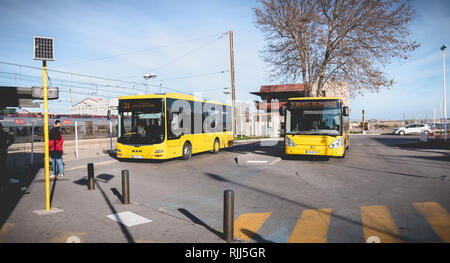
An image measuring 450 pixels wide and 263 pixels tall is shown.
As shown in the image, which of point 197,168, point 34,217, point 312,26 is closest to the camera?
point 34,217

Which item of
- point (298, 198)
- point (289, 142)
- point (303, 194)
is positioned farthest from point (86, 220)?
point (289, 142)

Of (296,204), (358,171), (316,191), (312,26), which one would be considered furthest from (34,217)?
(312,26)

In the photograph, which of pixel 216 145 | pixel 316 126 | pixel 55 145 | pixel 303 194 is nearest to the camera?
pixel 303 194

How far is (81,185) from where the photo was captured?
928 centimetres

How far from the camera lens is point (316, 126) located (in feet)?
45.4

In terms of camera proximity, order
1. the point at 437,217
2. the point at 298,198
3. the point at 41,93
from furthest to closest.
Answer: the point at 298,198 < the point at 41,93 < the point at 437,217

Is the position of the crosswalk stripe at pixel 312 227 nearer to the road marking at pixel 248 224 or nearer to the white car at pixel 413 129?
the road marking at pixel 248 224

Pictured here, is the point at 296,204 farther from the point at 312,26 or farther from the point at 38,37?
the point at 312,26

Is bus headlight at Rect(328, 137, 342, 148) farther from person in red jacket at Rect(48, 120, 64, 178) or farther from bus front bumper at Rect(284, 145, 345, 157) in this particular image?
person in red jacket at Rect(48, 120, 64, 178)

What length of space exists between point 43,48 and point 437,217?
27.0 ft

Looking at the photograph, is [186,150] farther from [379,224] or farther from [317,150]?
[379,224]

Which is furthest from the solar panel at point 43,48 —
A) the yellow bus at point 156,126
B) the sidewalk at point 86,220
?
the yellow bus at point 156,126

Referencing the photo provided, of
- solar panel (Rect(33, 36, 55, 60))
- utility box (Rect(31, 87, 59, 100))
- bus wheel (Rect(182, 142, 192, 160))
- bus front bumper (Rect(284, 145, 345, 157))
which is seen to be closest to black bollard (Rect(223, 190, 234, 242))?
utility box (Rect(31, 87, 59, 100))
